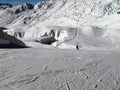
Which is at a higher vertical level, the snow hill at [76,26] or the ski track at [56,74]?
the snow hill at [76,26]

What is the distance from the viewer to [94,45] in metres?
6.30

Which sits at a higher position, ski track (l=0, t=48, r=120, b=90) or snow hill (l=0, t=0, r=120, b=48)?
snow hill (l=0, t=0, r=120, b=48)

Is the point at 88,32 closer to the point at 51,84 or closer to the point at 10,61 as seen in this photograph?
the point at 10,61

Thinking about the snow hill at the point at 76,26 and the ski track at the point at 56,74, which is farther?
the snow hill at the point at 76,26

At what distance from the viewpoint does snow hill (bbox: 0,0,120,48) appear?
22.4ft

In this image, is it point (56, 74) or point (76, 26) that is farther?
point (76, 26)

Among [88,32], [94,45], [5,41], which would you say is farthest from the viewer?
[88,32]

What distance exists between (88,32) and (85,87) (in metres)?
5.76

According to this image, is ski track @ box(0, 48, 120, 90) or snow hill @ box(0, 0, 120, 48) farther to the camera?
snow hill @ box(0, 0, 120, 48)

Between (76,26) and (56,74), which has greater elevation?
(76,26)

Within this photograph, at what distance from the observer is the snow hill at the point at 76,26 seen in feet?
22.4

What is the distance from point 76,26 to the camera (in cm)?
1175

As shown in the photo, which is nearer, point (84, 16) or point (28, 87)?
point (28, 87)

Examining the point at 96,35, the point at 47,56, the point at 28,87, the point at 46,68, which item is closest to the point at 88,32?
the point at 96,35
